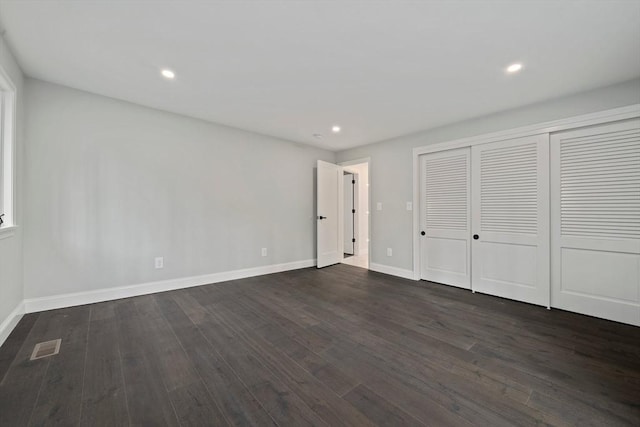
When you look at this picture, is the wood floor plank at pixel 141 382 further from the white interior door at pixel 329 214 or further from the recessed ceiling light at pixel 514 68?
the recessed ceiling light at pixel 514 68

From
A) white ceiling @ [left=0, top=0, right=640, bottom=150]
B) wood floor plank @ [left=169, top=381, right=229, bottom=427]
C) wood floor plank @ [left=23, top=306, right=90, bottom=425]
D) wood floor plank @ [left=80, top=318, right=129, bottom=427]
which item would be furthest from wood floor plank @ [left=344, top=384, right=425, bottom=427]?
white ceiling @ [left=0, top=0, right=640, bottom=150]

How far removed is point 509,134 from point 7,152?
5349 millimetres

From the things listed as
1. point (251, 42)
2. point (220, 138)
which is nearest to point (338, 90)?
point (251, 42)

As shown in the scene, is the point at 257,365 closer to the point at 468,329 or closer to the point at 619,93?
the point at 468,329

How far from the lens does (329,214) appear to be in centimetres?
511

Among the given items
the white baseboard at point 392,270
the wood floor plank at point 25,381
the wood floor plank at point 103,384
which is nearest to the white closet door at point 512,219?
the white baseboard at point 392,270

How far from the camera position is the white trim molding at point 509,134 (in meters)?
2.56

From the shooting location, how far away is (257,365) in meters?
1.82

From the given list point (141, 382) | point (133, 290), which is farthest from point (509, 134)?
point (133, 290)

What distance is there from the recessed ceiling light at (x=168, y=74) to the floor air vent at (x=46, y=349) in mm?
2546

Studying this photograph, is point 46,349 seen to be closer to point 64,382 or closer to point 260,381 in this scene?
point 64,382

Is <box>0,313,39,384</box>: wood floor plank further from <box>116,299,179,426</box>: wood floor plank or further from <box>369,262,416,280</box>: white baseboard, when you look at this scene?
<box>369,262,416,280</box>: white baseboard

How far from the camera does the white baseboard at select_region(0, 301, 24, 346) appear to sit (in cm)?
208

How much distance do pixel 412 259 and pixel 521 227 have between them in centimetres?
154
